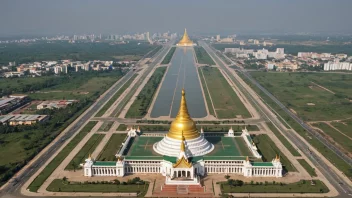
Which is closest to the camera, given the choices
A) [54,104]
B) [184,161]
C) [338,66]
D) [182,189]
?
[182,189]

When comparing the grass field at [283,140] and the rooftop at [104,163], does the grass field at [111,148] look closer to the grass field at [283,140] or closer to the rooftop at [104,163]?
the rooftop at [104,163]

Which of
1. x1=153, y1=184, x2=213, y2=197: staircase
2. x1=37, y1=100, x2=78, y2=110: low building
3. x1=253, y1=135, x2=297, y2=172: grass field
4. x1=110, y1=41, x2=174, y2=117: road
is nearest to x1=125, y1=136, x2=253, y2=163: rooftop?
x1=253, y1=135, x2=297, y2=172: grass field

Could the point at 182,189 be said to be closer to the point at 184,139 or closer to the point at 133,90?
the point at 184,139

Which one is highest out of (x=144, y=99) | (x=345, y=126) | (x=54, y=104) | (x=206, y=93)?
(x=206, y=93)

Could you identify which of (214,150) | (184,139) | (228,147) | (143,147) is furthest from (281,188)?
(143,147)

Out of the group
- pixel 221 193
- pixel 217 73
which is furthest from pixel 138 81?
pixel 221 193
